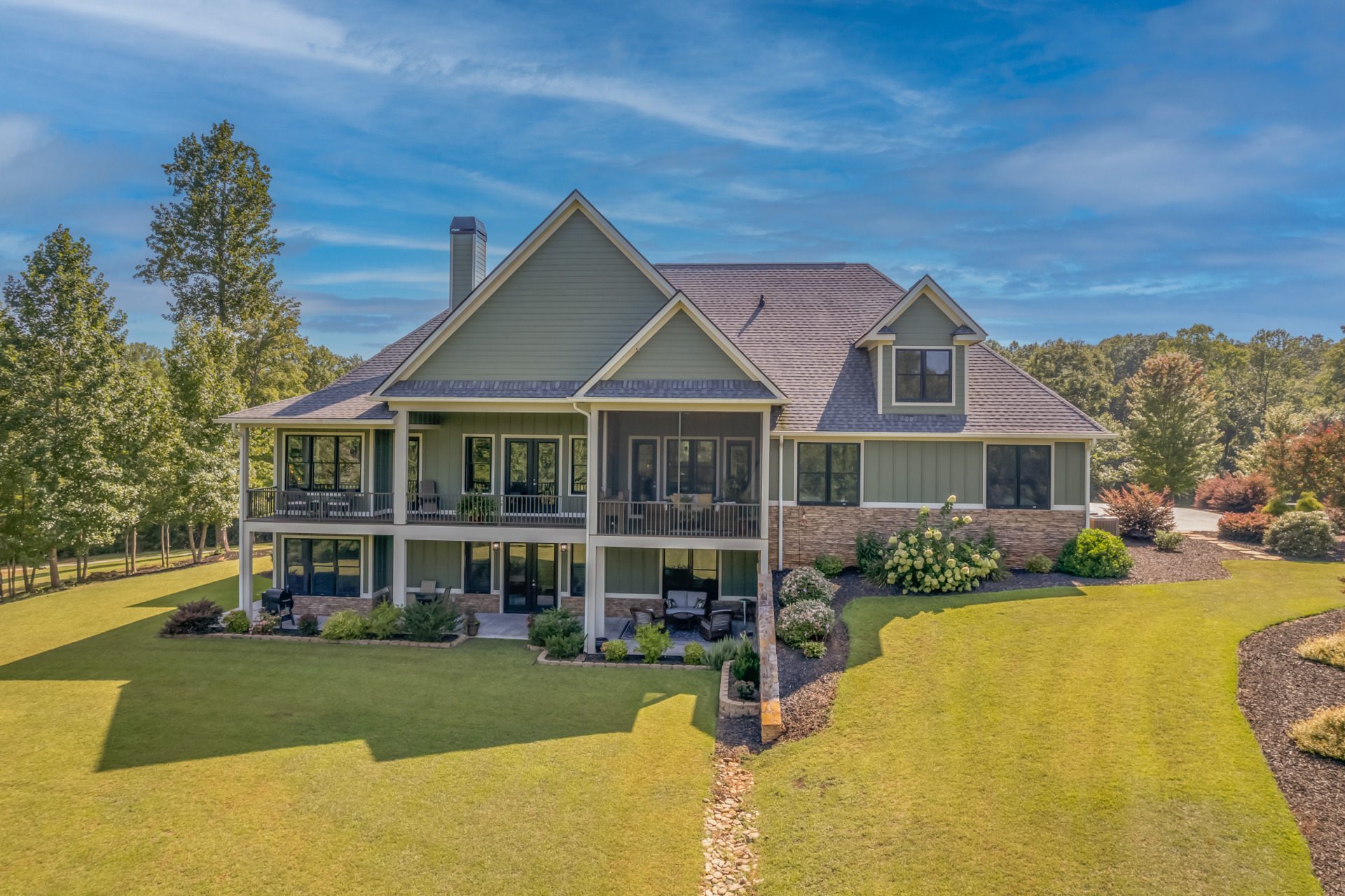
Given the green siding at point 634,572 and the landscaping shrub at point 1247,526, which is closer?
the green siding at point 634,572

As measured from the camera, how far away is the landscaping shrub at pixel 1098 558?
624 inches

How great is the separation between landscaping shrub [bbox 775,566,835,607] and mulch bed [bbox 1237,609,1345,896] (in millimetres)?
7063

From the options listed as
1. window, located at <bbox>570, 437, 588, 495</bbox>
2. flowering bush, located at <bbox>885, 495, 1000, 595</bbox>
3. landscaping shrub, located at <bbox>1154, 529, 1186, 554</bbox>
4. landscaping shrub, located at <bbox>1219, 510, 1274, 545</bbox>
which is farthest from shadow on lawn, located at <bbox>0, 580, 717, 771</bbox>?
landscaping shrub, located at <bbox>1219, 510, 1274, 545</bbox>

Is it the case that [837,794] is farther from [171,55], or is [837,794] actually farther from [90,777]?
[171,55]

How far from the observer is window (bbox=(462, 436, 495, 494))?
18.8 m

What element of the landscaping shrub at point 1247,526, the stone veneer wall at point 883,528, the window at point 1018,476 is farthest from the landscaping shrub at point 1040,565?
the landscaping shrub at point 1247,526

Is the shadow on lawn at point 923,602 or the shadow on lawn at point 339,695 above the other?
the shadow on lawn at point 923,602

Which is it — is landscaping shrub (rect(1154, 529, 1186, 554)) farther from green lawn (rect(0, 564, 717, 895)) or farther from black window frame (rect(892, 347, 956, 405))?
green lawn (rect(0, 564, 717, 895))

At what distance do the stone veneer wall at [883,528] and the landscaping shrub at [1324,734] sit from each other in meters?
9.28

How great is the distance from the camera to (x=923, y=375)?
1811 centimetres

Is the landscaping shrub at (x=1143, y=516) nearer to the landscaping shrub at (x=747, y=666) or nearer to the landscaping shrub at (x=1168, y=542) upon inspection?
the landscaping shrub at (x=1168, y=542)

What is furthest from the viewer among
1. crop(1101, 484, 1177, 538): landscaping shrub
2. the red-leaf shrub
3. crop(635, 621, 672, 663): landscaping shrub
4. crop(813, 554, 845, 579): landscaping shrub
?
Answer: the red-leaf shrub

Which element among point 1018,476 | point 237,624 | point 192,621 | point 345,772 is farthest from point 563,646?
point 1018,476

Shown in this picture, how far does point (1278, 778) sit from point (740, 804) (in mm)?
6162
